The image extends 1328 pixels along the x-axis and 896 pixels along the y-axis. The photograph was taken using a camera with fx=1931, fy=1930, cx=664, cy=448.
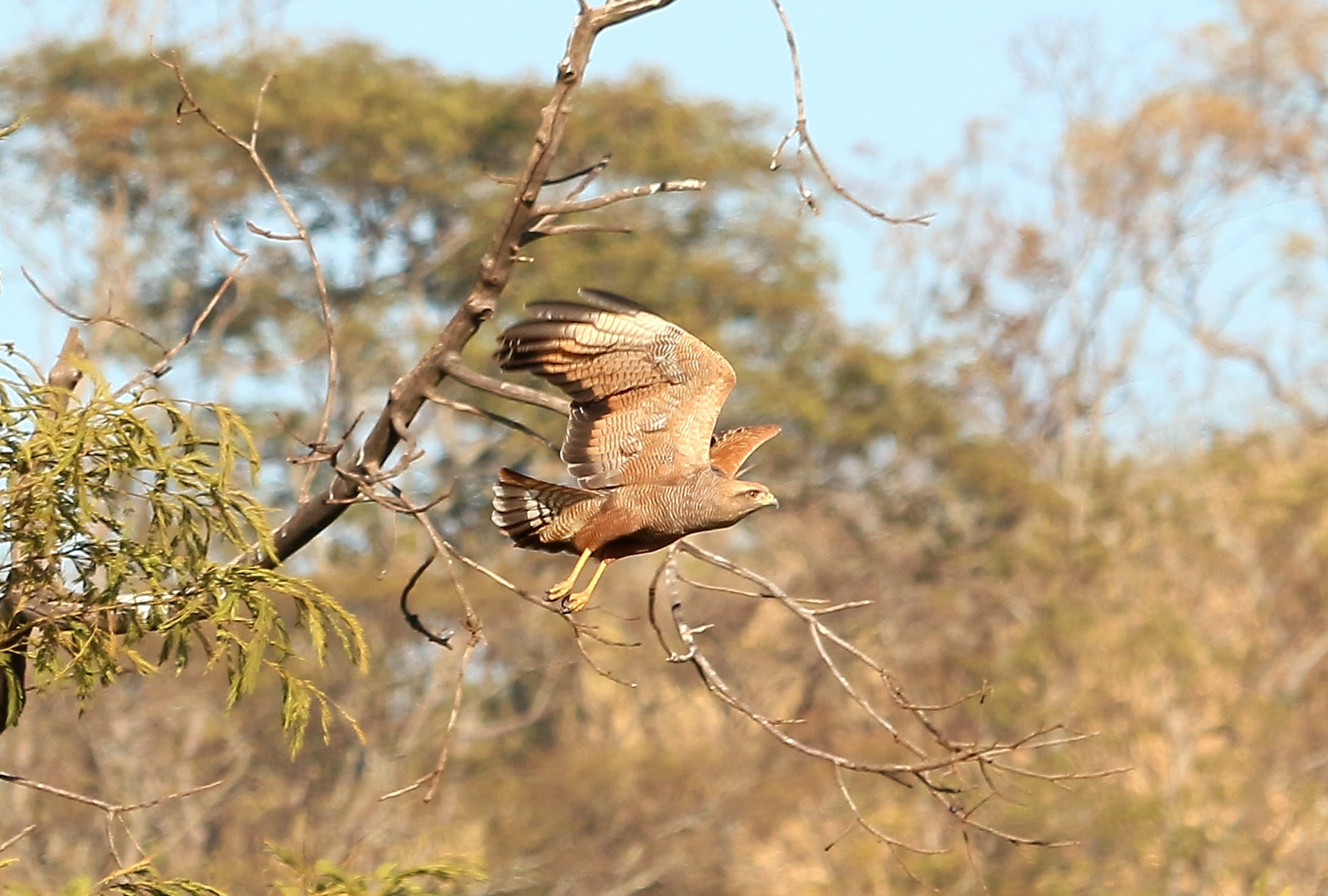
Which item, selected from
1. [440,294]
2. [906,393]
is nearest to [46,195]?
[440,294]

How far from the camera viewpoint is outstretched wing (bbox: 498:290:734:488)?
489cm

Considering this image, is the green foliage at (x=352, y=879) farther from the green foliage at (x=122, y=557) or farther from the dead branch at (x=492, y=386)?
the dead branch at (x=492, y=386)

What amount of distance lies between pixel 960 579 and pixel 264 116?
961cm

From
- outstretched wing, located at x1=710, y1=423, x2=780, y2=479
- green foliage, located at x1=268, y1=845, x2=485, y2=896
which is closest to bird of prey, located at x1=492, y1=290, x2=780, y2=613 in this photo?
outstretched wing, located at x1=710, y1=423, x2=780, y2=479

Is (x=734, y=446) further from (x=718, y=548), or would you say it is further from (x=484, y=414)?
(x=718, y=548)

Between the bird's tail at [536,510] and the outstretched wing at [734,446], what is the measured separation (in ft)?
1.46

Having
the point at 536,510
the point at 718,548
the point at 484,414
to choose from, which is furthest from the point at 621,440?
the point at 718,548

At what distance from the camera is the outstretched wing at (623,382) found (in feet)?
16.1

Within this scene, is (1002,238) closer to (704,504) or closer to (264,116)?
(264,116)

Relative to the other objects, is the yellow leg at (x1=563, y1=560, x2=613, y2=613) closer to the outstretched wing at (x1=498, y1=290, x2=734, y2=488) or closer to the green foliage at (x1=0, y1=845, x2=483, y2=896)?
the outstretched wing at (x1=498, y1=290, x2=734, y2=488)

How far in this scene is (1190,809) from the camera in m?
18.9

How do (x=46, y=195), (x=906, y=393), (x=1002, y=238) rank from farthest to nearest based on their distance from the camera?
(x=1002, y=238) < (x=906, y=393) < (x=46, y=195)

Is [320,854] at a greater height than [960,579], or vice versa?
[960,579]

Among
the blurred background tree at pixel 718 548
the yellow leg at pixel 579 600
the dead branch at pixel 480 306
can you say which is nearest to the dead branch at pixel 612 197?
the dead branch at pixel 480 306
